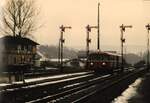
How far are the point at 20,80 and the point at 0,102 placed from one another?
592 inches

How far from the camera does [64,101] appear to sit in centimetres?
1709

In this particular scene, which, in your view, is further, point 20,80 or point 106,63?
point 106,63

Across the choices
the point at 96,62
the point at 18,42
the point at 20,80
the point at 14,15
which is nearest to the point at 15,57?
the point at 18,42

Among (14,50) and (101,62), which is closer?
(101,62)

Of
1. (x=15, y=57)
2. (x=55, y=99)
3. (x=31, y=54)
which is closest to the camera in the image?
(x=55, y=99)

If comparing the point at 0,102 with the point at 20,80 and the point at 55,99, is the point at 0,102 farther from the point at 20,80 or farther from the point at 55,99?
the point at 20,80

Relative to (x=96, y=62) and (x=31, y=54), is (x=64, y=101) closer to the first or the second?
(x=96, y=62)

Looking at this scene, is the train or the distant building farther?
the distant building

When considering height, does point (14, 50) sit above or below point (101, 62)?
above

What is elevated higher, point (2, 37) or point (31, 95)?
point (2, 37)

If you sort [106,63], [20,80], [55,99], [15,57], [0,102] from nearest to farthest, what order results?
[0,102] < [55,99] < [20,80] < [106,63] < [15,57]

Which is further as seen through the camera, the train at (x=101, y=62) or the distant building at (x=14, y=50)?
the distant building at (x=14, y=50)

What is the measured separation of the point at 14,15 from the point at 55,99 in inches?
2386

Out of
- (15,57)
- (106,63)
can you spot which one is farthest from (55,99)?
(15,57)
